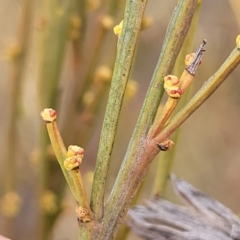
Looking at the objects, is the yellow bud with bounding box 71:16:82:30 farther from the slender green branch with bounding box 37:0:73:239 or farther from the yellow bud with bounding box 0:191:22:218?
the yellow bud with bounding box 0:191:22:218

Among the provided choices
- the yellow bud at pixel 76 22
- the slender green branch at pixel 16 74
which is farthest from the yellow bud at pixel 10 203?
the yellow bud at pixel 76 22

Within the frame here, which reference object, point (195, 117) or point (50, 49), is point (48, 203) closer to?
point (50, 49)

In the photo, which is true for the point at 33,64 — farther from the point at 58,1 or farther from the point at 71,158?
the point at 71,158

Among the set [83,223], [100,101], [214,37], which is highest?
[214,37]

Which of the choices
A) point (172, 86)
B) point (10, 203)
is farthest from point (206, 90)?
point (10, 203)

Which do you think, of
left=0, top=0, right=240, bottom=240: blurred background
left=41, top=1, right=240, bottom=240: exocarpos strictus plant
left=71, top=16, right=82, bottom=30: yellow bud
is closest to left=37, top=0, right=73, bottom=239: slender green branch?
left=71, top=16, right=82, bottom=30: yellow bud

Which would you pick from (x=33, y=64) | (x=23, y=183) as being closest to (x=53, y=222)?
(x=23, y=183)

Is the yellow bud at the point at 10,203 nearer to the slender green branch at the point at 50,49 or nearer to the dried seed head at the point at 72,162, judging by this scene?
the slender green branch at the point at 50,49
